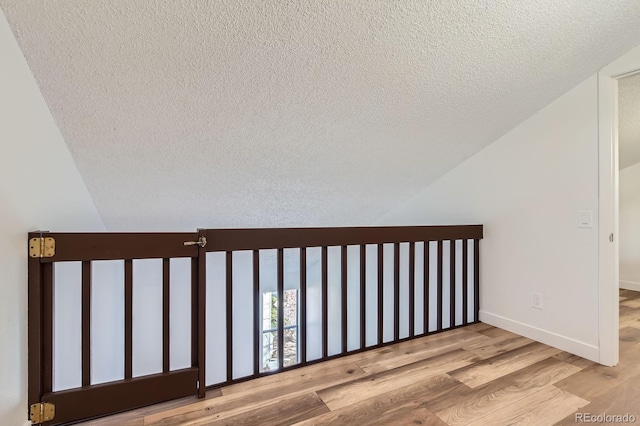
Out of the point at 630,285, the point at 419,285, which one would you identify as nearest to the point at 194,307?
the point at 419,285

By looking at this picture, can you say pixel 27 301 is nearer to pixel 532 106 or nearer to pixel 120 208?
pixel 120 208

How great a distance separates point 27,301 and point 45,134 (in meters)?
0.82

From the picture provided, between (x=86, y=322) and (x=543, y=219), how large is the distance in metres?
3.00

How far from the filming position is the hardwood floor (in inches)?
58.2

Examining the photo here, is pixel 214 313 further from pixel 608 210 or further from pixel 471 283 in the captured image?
pixel 608 210

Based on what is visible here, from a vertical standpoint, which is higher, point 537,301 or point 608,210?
point 608,210

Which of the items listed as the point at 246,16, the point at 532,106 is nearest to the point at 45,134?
the point at 246,16

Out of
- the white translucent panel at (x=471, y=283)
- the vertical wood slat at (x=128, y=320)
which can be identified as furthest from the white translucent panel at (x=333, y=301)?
the vertical wood slat at (x=128, y=320)

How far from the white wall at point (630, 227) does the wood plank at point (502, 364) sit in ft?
9.83

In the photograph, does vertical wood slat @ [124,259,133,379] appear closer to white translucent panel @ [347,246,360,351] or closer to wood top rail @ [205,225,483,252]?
wood top rail @ [205,225,483,252]

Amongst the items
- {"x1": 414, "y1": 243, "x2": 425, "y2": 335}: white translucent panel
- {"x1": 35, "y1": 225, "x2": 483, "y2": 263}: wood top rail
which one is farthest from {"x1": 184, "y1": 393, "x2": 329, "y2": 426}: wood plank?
{"x1": 414, "y1": 243, "x2": 425, "y2": 335}: white translucent panel

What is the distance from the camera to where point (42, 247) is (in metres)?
1.37

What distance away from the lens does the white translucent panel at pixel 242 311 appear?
148 inches

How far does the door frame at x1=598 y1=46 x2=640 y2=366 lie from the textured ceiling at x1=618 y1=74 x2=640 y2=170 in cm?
22
